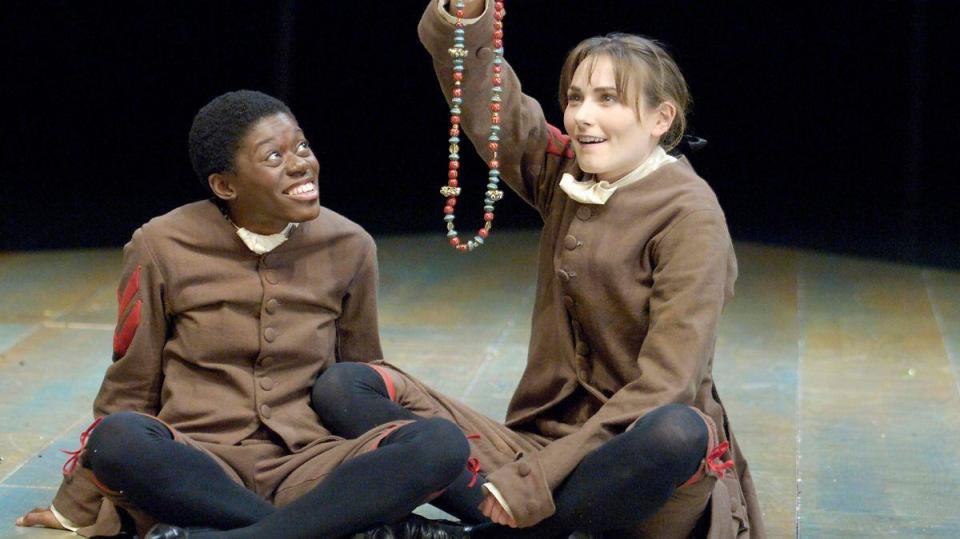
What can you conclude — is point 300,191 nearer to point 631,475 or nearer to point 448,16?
point 448,16

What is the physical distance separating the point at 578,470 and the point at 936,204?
400 cm

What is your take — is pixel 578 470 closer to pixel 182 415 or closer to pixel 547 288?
pixel 547 288

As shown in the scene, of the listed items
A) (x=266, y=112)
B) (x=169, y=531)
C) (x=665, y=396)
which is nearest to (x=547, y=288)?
(x=665, y=396)

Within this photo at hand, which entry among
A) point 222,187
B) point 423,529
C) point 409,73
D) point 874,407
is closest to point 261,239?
point 222,187

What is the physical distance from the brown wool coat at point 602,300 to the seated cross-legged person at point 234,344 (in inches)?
10.1

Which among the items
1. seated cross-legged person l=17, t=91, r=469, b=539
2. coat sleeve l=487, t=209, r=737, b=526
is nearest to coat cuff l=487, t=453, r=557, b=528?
coat sleeve l=487, t=209, r=737, b=526

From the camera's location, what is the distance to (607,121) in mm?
2508

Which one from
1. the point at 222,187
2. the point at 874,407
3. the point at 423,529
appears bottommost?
the point at 874,407

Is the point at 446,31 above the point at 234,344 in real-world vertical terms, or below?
above

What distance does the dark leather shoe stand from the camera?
239 cm

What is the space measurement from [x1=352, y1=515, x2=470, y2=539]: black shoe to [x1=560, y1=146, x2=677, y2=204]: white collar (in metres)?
0.57

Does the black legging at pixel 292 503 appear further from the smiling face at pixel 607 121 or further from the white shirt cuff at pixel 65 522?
the smiling face at pixel 607 121

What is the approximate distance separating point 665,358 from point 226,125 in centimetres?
82

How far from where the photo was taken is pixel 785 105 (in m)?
7.12
